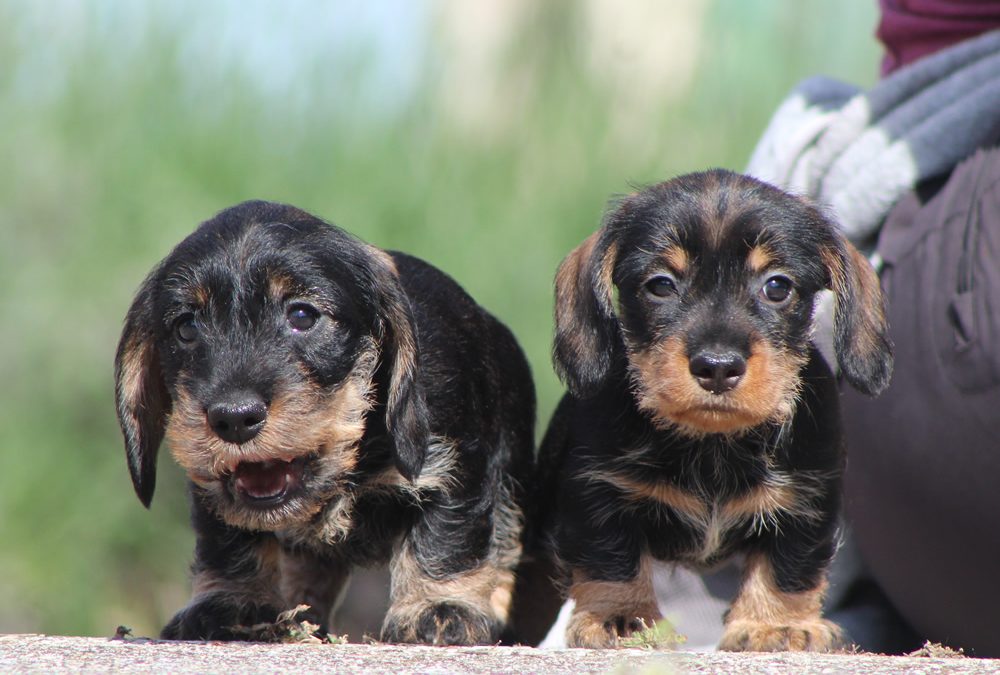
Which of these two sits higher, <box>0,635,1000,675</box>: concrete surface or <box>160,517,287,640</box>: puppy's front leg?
<box>0,635,1000,675</box>: concrete surface

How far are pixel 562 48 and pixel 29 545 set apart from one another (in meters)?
5.92

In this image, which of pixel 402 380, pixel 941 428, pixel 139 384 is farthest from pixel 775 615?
pixel 139 384

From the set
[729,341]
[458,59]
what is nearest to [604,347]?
[729,341]

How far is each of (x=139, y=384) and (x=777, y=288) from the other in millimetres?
2256

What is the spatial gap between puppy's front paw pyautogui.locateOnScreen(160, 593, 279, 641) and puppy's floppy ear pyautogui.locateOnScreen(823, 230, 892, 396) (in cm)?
223

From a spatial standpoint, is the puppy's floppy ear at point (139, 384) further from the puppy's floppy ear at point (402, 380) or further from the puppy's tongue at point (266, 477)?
the puppy's floppy ear at point (402, 380)

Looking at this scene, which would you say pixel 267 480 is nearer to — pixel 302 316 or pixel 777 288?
pixel 302 316

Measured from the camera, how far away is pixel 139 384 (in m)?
4.55

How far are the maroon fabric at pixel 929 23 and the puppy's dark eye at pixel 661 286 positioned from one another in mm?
3027

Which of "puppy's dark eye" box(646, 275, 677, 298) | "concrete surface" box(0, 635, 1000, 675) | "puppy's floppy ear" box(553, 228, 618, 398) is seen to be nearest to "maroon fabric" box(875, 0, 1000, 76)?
"puppy's floppy ear" box(553, 228, 618, 398)

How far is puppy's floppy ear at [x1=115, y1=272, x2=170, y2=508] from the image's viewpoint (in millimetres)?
4508

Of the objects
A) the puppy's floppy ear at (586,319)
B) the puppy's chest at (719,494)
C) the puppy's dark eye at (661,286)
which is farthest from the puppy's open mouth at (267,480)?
the puppy's dark eye at (661,286)

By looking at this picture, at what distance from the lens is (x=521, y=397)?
17.9 feet

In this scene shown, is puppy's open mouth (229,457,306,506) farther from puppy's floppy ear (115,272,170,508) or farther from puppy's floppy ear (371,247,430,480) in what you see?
puppy's floppy ear (115,272,170,508)
